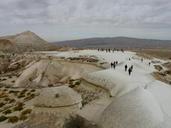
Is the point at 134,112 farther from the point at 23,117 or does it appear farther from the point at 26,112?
the point at 26,112

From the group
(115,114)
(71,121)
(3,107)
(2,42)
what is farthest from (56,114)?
(2,42)

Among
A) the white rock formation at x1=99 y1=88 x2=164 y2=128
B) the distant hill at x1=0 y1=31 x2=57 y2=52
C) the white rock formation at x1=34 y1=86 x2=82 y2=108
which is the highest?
the white rock formation at x1=34 y1=86 x2=82 y2=108

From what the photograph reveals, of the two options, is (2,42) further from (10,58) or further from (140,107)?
(140,107)

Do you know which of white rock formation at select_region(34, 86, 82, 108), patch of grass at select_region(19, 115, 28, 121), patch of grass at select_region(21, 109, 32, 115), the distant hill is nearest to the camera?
white rock formation at select_region(34, 86, 82, 108)

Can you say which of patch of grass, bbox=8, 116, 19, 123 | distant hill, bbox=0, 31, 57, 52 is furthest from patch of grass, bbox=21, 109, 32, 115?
distant hill, bbox=0, 31, 57, 52

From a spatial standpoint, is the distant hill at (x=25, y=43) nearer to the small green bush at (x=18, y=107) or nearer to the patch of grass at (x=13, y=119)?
the small green bush at (x=18, y=107)

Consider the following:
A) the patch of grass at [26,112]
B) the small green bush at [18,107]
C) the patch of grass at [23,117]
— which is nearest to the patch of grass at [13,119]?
the patch of grass at [23,117]

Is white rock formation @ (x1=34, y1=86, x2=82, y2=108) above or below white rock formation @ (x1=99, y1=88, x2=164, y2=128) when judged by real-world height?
above

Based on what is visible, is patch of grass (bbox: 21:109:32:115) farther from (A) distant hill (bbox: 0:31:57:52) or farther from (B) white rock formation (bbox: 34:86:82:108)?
(A) distant hill (bbox: 0:31:57:52)
